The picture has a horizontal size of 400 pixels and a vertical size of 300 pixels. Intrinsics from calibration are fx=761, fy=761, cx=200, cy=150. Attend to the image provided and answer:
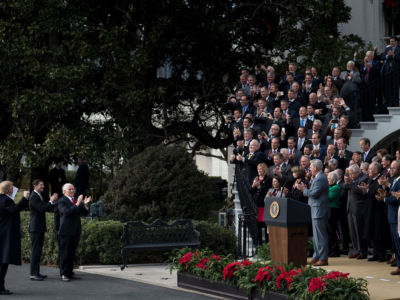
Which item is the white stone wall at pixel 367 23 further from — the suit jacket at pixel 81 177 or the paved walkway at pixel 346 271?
the paved walkway at pixel 346 271

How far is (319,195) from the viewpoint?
14297mm

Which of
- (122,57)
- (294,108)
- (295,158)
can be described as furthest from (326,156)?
(122,57)

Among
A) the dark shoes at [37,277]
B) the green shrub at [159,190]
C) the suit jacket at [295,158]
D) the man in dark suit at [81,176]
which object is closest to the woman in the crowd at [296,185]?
the suit jacket at [295,158]

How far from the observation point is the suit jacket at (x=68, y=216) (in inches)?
548

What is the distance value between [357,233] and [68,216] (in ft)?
18.8

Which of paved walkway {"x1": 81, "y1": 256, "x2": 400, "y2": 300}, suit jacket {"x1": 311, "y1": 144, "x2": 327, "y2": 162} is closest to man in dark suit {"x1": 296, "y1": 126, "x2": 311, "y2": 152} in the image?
suit jacket {"x1": 311, "y1": 144, "x2": 327, "y2": 162}

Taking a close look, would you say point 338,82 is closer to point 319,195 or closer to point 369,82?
point 369,82

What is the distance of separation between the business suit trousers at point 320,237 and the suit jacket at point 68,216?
174 inches

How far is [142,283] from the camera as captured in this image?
44.4 ft

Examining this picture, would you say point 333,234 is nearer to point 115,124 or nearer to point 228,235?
point 228,235

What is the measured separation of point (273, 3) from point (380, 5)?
7.00 metres

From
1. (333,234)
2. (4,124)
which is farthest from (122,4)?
(333,234)

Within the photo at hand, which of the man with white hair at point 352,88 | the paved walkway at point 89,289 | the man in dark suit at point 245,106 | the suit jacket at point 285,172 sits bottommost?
the paved walkway at point 89,289

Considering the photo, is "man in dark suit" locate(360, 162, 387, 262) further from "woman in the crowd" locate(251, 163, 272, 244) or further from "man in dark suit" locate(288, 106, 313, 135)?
"man in dark suit" locate(288, 106, 313, 135)
